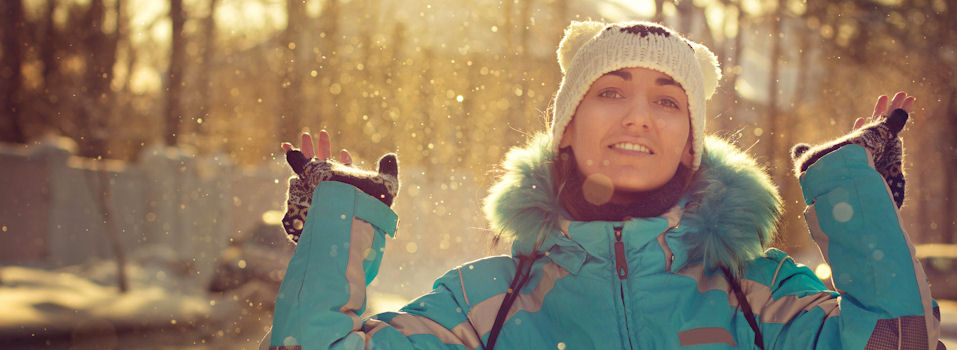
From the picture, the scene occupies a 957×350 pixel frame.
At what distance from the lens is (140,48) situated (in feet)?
65.1

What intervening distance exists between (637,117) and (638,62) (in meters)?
0.20

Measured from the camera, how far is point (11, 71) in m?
19.6

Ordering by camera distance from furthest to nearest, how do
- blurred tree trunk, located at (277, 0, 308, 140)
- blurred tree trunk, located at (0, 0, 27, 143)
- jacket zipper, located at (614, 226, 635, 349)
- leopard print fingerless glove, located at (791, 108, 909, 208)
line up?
blurred tree trunk, located at (0, 0, 27, 143), blurred tree trunk, located at (277, 0, 308, 140), jacket zipper, located at (614, 226, 635, 349), leopard print fingerless glove, located at (791, 108, 909, 208)

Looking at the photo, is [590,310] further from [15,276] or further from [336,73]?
[336,73]

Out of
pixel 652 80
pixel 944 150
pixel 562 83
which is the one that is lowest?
pixel 652 80

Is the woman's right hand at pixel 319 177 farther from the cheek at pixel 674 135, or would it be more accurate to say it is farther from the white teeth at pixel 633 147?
the cheek at pixel 674 135

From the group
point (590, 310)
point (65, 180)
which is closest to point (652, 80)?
point (590, 310)

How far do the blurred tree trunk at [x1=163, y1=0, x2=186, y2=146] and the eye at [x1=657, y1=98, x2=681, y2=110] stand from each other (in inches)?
569

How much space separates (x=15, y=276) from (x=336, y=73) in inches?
399

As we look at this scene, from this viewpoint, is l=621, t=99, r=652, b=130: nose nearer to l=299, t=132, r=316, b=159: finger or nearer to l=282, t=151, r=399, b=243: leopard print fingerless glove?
l=282, t=151, r=399, b=243: leopard print fingerless glove

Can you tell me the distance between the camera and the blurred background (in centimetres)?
891

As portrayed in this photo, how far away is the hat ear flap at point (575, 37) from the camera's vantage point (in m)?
2.37

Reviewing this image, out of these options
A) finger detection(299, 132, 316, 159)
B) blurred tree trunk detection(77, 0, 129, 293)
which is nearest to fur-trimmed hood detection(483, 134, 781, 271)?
finger detection(299, 132, 316, 159)

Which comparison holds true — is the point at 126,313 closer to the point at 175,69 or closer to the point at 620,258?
the point at 620,258
